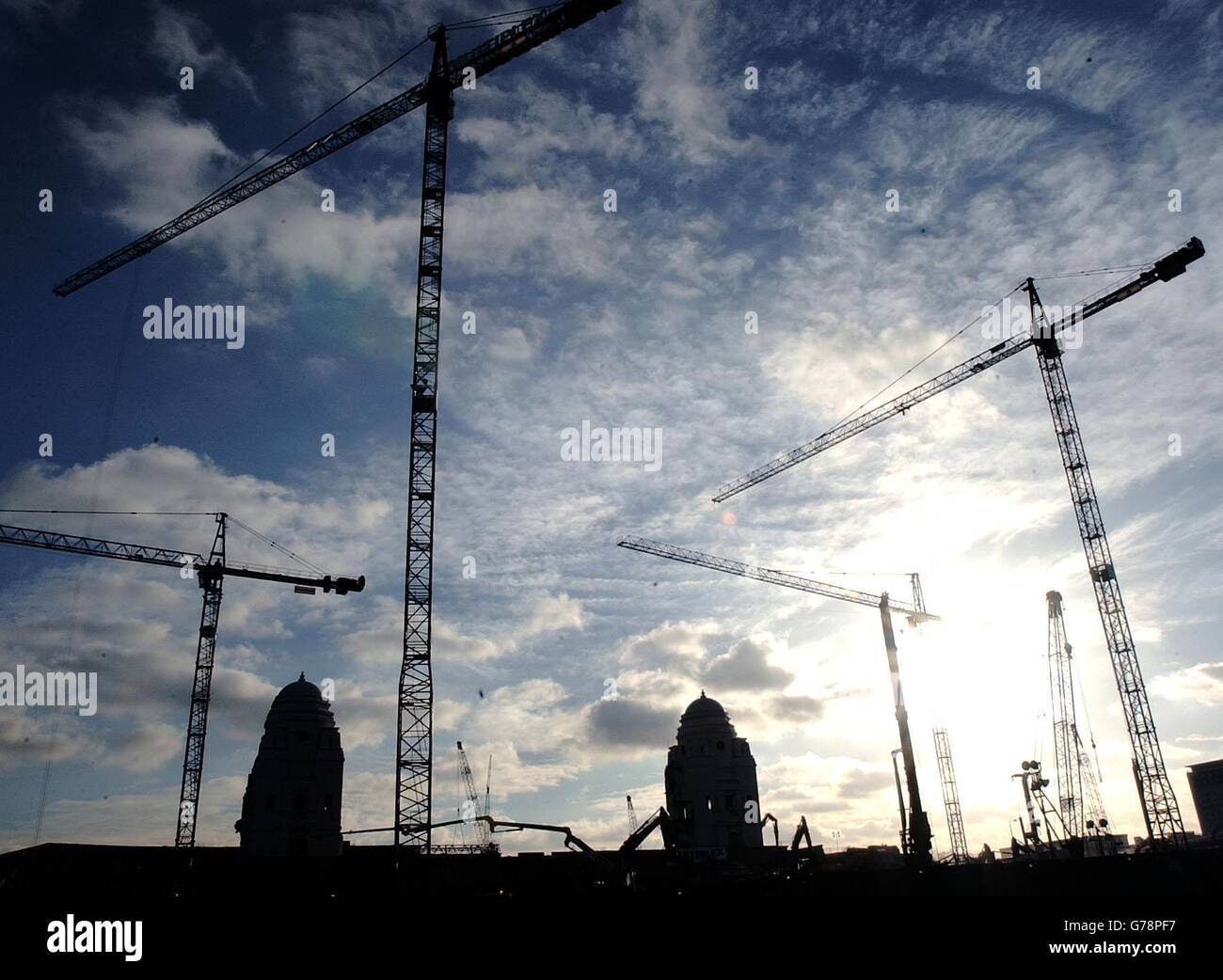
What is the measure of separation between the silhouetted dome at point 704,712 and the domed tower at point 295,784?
4067 centimetres

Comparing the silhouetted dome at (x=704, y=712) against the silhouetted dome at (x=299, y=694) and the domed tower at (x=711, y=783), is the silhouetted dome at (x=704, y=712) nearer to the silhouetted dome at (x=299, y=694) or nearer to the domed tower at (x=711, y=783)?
the domed tower at (x=711, y=783)

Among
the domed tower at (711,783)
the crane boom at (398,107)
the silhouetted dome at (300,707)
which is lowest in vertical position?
the domed tower at (711,783)

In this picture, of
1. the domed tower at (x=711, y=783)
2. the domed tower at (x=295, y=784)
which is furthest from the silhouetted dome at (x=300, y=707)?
the domed tower at (x=711, y=783)

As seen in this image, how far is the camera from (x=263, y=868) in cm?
7312

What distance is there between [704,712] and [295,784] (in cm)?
4653

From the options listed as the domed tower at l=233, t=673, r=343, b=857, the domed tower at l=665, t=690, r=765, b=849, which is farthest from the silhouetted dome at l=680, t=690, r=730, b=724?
the domed tower at l=233, t=673, r=343, b=857

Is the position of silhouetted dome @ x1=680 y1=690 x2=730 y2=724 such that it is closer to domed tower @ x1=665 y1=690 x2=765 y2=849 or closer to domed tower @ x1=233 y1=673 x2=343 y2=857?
domed tower @ x1=665 y1=690 x2=765 y2=849

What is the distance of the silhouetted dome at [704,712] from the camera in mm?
103500

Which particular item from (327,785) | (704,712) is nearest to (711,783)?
(704,712)

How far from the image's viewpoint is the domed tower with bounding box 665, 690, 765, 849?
96.6 m

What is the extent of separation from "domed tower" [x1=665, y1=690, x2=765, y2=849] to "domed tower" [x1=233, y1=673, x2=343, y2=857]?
3658cm
